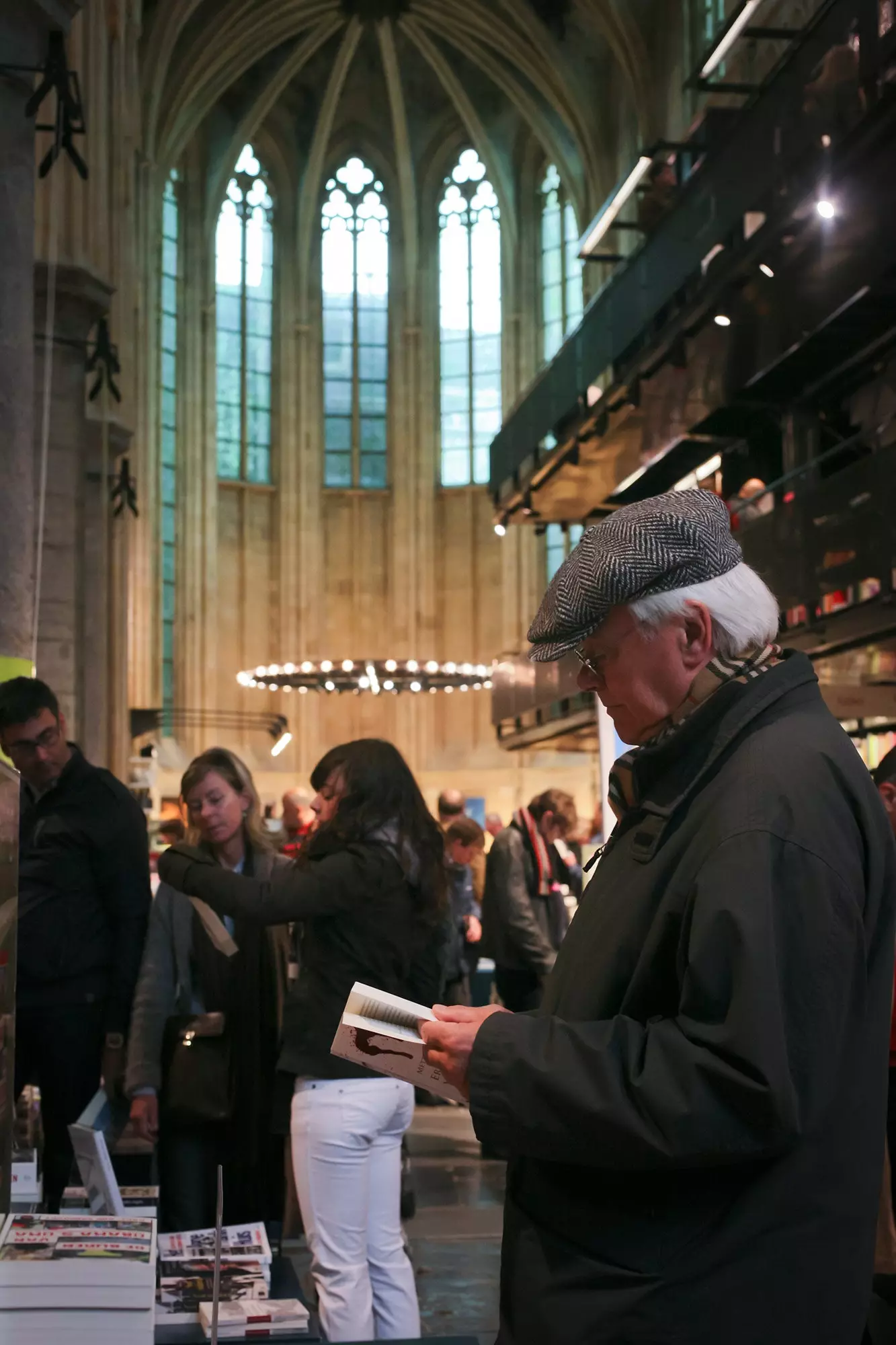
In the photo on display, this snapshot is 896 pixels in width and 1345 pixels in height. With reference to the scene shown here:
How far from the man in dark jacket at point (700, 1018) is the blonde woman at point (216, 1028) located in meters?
2.69

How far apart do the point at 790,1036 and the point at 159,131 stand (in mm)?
28634

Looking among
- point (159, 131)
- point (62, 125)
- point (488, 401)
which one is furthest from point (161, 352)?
→ point (62, 125)

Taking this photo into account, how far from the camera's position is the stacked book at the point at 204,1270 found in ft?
10.5

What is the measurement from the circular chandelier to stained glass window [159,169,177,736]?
4718 millimetres

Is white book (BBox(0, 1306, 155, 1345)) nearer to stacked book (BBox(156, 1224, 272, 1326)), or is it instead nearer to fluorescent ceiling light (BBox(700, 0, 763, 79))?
stacked book (BBox(156, 1224, 272, 1326))

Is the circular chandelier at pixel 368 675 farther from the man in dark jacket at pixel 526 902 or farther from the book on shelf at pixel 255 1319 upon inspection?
the book on shelf at pixel 255 1319

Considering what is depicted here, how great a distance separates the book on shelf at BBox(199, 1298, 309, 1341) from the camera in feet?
10.0

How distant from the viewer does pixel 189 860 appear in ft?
12.7

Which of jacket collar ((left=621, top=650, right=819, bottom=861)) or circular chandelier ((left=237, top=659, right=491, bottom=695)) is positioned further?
circular chandelier ((left=237, top=659, right=491, bottom=695))

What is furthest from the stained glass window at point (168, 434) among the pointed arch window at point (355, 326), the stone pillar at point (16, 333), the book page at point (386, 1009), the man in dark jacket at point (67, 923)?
the book page at point (386, 1009)

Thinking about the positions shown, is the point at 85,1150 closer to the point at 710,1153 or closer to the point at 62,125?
the point at 710,1153

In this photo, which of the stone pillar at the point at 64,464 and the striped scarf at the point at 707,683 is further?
the stone pillar at the point at 64,464

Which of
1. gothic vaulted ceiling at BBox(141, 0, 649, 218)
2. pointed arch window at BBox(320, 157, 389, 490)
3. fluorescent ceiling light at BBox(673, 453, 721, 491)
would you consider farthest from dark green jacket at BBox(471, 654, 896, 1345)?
pointed arch window at BBox(320, 157, 389, 490)

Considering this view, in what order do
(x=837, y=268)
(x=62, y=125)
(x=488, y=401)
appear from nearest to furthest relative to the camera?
(x=62, y=125)
(x=837, y=268)
(x=488, y=401)
